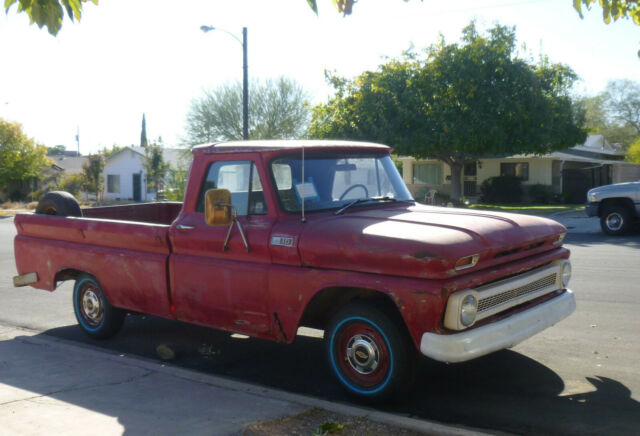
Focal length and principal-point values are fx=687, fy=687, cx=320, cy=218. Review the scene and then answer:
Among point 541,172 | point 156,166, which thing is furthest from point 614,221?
point 156,166

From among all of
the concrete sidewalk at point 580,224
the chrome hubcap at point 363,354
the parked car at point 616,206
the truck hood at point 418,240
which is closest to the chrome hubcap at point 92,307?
the truck hood at point 418,240

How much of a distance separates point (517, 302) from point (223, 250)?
2.46m

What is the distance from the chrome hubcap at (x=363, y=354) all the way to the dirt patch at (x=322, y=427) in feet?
1.60

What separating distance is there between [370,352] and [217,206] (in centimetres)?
167

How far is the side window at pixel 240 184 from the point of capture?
19.1 feet

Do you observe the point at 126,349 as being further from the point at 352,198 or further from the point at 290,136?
the point at 290,136

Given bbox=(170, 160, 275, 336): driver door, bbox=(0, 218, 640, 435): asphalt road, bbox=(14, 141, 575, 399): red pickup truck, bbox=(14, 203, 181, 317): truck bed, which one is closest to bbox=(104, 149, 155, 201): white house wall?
bbox=(0, 218, 640, 435): asphalt road

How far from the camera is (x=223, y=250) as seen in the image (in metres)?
5.91

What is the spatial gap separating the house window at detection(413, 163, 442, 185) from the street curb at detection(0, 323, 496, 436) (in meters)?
35.8

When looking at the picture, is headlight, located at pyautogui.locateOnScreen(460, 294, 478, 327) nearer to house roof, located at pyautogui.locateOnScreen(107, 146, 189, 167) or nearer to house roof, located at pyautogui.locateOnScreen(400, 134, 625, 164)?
house roof, located at pyautogui.locateOnScreen(400, 134, 625, 164)

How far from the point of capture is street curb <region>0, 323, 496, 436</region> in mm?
4492

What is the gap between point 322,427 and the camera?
446 cm

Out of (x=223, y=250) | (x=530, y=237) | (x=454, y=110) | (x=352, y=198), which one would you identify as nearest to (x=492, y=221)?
(x=530, y=237)

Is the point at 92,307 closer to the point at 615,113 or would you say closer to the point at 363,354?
the point at 363,354
